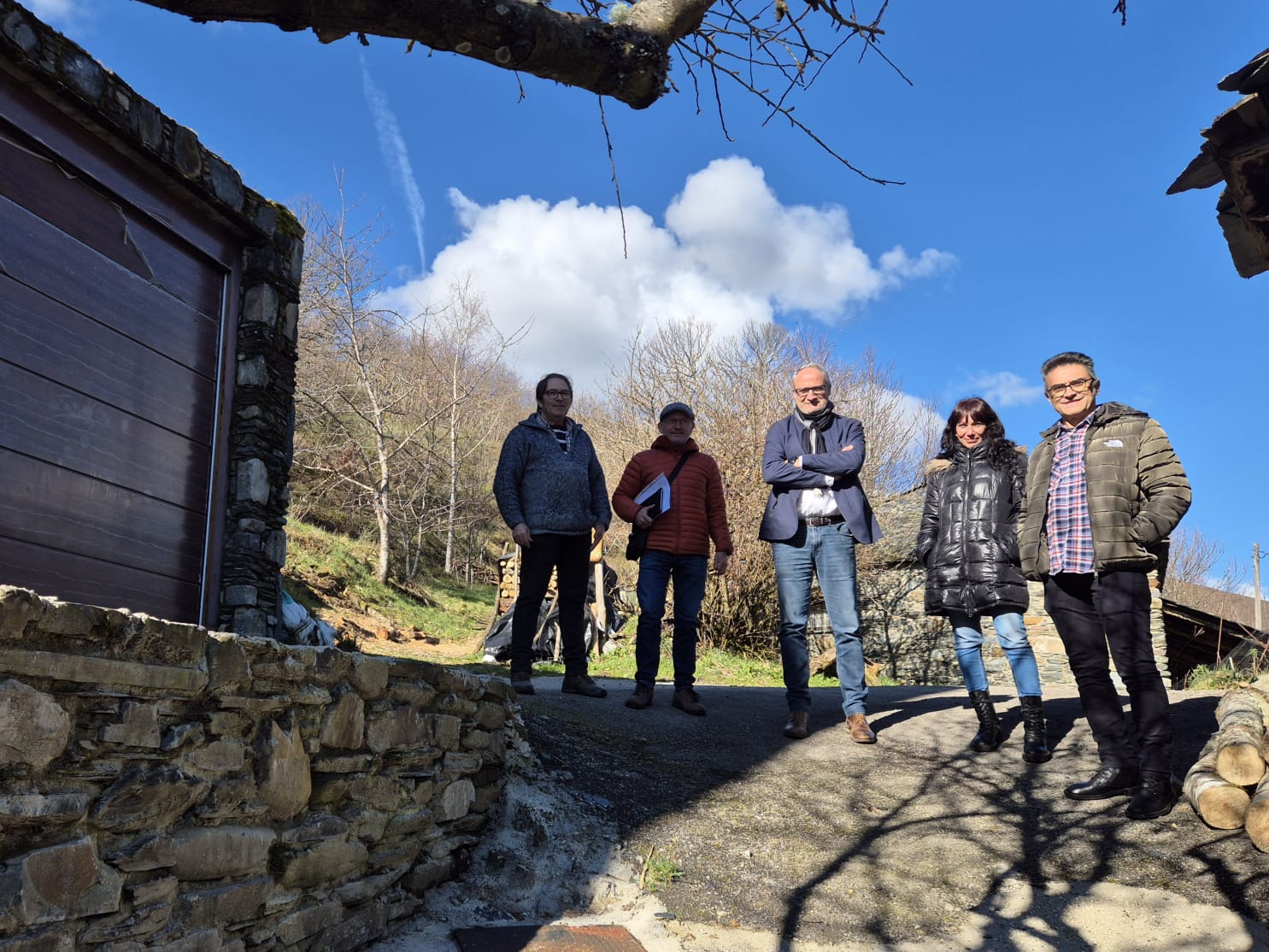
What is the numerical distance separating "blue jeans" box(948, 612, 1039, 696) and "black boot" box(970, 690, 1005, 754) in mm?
56

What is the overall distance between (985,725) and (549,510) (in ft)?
8.34

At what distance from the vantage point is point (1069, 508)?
380 cm

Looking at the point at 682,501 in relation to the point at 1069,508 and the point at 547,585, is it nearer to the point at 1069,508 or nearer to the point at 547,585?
the point at 547,585

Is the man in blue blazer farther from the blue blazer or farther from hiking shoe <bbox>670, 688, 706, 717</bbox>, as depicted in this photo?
hiking shoe <bbox>670, 688, 706, 717</bbox>

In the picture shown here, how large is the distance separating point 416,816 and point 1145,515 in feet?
9.80

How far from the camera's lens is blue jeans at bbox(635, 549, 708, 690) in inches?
195

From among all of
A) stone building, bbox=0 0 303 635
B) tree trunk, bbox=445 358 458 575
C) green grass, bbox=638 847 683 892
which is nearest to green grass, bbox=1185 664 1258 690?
green grass, bbox=638 847 683 892

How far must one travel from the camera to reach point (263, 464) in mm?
4457

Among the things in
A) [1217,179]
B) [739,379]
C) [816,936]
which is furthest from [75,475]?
[739,379]

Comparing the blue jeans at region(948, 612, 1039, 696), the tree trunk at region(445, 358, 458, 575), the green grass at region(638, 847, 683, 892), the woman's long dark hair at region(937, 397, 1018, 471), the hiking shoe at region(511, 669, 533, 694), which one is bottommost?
the green grass at region(638, 847, 683, 892)

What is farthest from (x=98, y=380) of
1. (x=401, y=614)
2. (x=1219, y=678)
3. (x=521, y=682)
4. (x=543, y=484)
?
(x=401, y=614)

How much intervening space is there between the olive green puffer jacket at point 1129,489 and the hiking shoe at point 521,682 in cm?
258

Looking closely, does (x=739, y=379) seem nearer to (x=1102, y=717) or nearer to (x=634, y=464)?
(x=634, y=464)

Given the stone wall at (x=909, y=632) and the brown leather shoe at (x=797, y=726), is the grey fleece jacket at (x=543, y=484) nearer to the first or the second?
the brown leather shoe at (x=797, y=726)
